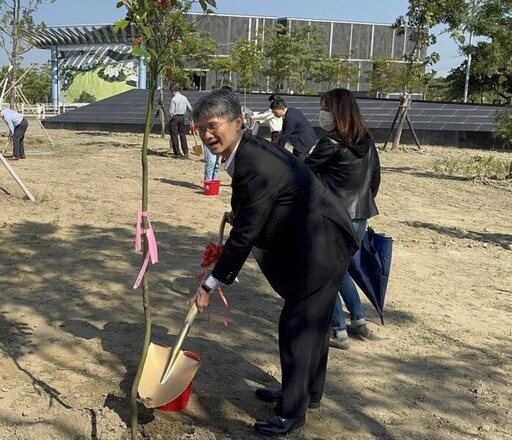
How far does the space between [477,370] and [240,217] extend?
2085mm

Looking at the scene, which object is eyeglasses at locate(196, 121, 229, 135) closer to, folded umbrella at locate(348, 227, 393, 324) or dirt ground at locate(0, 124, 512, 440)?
dirt ground at locate(0, 124, 512, 440)

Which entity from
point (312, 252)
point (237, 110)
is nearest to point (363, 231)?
point (312, 252)

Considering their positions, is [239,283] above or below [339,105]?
below

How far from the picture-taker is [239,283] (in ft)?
17.5

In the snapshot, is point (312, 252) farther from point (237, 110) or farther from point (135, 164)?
point (135, 164)

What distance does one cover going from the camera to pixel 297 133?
8.28m

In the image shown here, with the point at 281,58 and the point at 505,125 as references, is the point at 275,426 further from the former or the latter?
the point at 281,58

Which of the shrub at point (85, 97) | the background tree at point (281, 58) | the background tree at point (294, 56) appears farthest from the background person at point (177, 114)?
the shrub at point (85, 97)

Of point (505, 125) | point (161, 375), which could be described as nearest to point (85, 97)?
point (505, 125)

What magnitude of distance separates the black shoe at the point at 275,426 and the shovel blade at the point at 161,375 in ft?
1.28

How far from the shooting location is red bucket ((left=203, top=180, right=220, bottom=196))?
9.32 m

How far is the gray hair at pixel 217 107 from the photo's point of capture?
2.56m

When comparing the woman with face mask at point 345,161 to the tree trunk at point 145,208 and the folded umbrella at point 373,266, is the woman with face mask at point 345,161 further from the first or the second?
the tree trunk at point 145,208

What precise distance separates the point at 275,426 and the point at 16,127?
10.9 m
